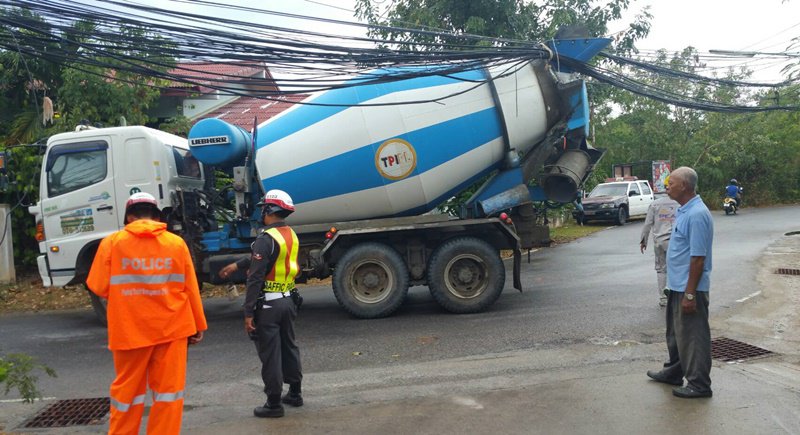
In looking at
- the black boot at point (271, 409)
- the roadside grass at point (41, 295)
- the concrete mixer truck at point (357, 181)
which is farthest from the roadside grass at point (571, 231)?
the black boot at point (271, 409)

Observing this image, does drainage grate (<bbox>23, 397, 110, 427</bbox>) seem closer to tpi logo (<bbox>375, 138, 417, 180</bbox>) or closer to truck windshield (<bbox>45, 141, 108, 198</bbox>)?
truck windshield (<bbox>45, 141, 108, 198</bbox>)

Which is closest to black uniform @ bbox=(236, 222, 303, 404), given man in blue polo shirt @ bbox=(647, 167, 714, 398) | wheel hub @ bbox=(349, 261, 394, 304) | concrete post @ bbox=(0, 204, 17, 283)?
man in blue polo shirt @ bbox=(647, 167, 714, 398)

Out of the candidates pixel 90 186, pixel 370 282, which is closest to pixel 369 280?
pixel 370 282

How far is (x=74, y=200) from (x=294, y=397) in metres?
5.11

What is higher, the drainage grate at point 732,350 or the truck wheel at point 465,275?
the truck wheel at point 465,275

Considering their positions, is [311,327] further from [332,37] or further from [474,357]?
[332,37]

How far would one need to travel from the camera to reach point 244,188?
26.9 feet

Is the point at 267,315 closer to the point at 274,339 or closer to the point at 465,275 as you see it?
the point at 274,339

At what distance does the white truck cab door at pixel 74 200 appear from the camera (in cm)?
827

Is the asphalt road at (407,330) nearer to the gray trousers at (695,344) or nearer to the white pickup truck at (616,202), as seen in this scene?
the gray trousers at (695,344)

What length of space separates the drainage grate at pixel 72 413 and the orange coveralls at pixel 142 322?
Answer: 143 centimetres

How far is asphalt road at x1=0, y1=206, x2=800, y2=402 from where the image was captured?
20.5 feet

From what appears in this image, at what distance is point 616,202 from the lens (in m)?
22.9

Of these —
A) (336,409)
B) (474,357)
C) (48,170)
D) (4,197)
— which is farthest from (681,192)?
(4,197)
